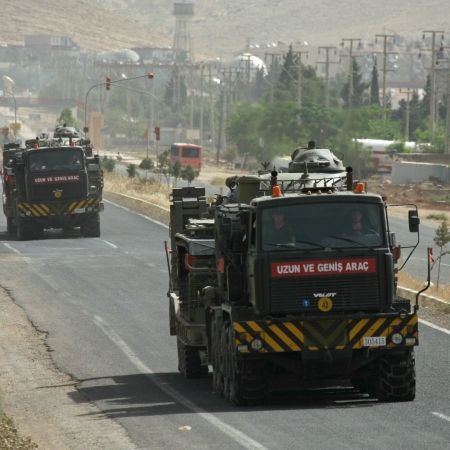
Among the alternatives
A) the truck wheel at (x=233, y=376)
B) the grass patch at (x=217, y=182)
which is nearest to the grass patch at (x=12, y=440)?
the truck wheel at (x=233, y=376)

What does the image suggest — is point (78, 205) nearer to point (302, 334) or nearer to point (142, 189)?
point (142, 189)

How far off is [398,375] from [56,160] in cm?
3335

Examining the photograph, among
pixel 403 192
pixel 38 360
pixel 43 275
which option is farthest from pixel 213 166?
pixel 38 360

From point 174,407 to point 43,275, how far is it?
21.6 meters

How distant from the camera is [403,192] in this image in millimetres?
88562

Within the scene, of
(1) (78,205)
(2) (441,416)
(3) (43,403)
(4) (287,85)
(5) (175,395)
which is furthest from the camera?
(4) (287,85)

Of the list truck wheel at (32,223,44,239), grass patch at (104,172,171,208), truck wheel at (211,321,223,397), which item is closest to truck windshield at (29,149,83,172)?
truck wheel at (32,223,44,239)

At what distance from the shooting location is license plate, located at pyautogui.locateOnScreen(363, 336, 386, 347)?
63.4 feet

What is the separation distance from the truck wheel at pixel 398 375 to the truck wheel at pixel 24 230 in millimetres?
34124

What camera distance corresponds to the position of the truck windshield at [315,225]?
63.1ft

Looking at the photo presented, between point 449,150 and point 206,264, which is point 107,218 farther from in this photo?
point 449,150

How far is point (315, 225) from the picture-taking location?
19.2 m

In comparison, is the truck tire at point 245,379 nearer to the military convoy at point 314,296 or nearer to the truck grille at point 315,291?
the military convoy at point 314,296

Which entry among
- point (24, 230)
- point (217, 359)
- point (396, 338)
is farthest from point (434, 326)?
point (24, 230)
